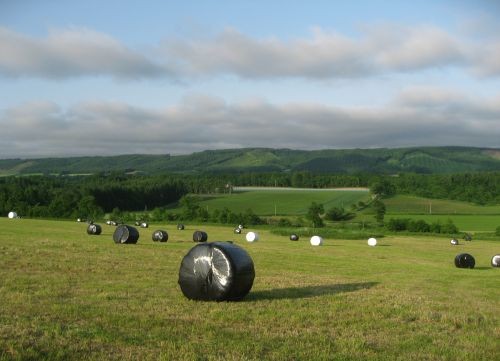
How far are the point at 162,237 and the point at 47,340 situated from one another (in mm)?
33078

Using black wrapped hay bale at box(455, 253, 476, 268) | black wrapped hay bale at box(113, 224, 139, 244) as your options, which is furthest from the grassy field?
black wrapped hay bale at box(113, 224, 139, 244)

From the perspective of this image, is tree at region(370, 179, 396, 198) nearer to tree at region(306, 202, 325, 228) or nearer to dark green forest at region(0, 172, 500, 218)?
dark green forest at region(0, 172, 500, 218)

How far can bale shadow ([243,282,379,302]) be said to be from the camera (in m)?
15.5

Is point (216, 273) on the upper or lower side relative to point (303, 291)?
upper

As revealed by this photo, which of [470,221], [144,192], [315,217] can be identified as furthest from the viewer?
[144,192]

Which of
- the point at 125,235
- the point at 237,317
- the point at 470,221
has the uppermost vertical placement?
the point at 237,317

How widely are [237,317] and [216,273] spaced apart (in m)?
1.94

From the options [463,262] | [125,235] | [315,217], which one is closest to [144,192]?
[315,217]

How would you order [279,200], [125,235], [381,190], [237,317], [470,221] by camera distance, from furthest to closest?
1. [279,200]
2. [381,190]
3. [470,221]
4. [125,235]
5. [237,317]

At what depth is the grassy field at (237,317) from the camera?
9.55 m

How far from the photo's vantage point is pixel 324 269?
2538 cm

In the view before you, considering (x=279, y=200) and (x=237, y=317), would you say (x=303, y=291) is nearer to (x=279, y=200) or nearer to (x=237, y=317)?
(x=237, y=317)

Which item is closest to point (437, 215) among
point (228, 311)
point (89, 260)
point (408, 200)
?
point (408, 200)

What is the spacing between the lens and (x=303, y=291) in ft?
55.4
